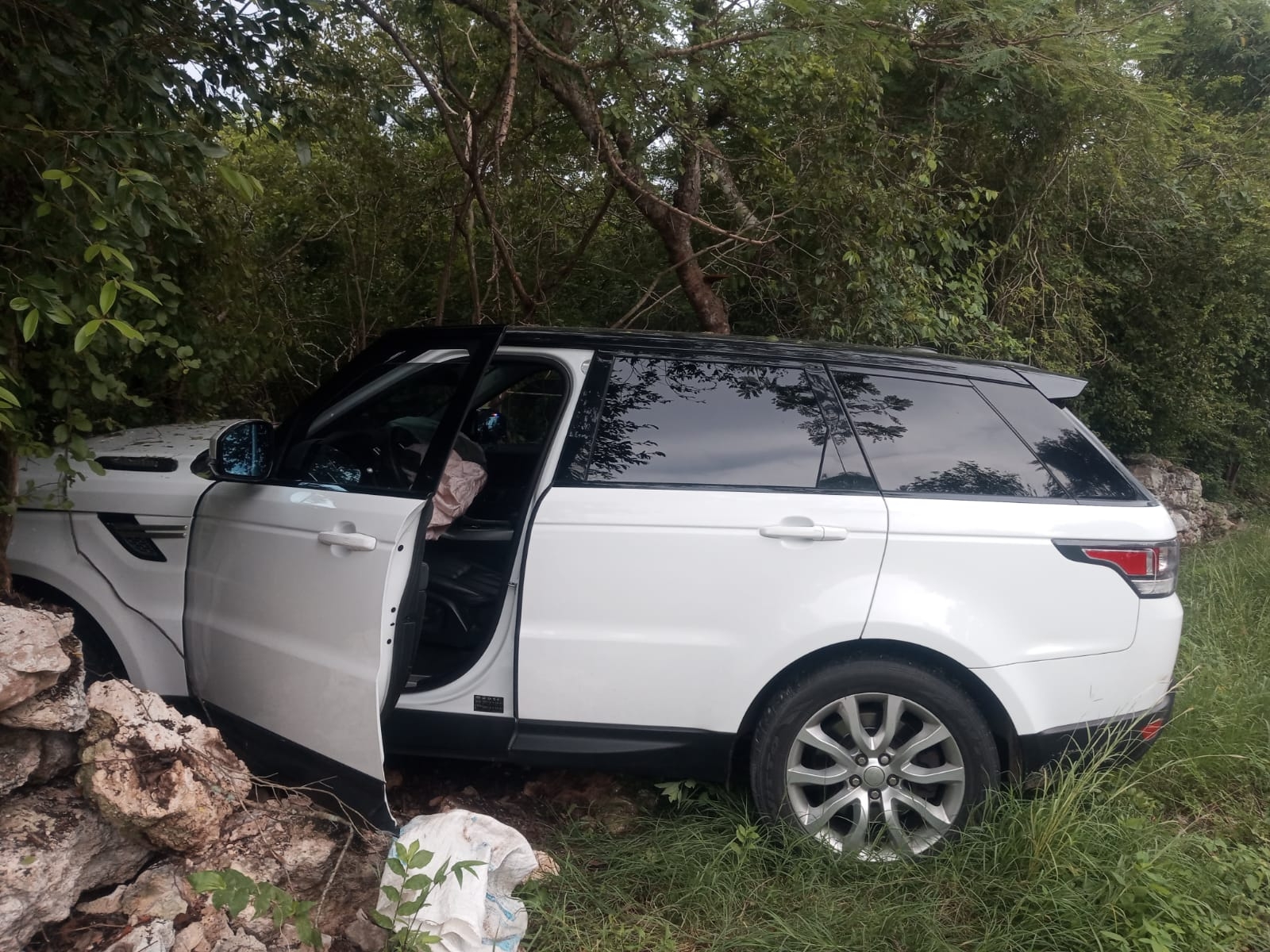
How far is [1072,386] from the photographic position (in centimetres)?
323

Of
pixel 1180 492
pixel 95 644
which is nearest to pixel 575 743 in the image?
pixel 95 644

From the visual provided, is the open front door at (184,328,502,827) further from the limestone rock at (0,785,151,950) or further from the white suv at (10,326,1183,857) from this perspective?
the limestone rock at (0,785,151,950)

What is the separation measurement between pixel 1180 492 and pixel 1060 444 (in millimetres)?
6906

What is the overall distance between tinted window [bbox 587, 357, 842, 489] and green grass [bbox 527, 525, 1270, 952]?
1.16m

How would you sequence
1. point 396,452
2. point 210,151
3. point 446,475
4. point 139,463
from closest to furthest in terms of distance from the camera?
1. point 210,151
2. point 139,463
3. point 396,452
4. point 446,475

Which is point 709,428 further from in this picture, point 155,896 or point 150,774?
point 155,896

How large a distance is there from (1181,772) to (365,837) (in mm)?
3074

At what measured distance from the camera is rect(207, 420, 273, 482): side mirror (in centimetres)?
304

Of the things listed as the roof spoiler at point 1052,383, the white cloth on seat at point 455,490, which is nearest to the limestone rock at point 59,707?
the white cloth on seat at point 455,490

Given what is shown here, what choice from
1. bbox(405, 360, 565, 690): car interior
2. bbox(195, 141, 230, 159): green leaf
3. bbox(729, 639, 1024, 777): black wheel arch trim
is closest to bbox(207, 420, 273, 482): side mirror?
bbox(405, 360, 565, 690): car interior

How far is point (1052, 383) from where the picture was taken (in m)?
3.19

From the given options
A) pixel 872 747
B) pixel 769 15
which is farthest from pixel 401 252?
pixel 872 747

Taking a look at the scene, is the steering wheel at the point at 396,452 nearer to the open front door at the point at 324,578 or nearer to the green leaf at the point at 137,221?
the open front door at the point at 324,578

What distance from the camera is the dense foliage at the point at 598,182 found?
2859mm
